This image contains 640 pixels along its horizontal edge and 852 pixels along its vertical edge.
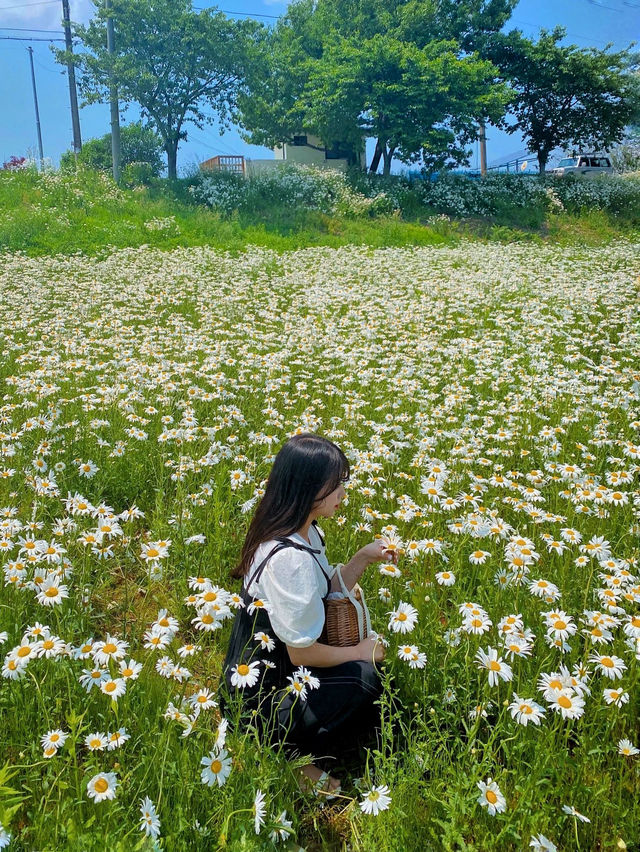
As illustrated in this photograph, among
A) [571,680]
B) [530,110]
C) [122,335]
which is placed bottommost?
[122,335]

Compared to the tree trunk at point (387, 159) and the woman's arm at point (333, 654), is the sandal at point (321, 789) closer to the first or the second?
the woman's arm at point (333, 654)

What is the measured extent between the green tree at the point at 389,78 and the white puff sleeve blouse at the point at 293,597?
2578 cm

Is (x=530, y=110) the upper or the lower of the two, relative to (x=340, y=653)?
upper

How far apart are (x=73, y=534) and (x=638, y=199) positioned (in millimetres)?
26841

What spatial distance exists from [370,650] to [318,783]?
49cm

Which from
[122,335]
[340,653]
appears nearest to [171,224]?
[122,335]

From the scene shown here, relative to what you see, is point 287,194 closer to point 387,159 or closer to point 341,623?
point 387,159

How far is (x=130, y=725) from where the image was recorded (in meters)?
2.18

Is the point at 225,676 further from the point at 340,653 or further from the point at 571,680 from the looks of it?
the point at 571,680

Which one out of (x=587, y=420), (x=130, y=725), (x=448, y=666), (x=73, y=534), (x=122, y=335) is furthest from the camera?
(x=122, y=335)

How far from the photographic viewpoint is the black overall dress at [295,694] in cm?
226

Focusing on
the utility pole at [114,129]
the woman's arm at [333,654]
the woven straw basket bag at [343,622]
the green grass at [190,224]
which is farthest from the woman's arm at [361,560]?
the utility pole at [114,129]

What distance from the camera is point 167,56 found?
1051 inches

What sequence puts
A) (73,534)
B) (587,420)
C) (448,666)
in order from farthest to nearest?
1. (587,420)
2. (73,534)
3. (448,666)
